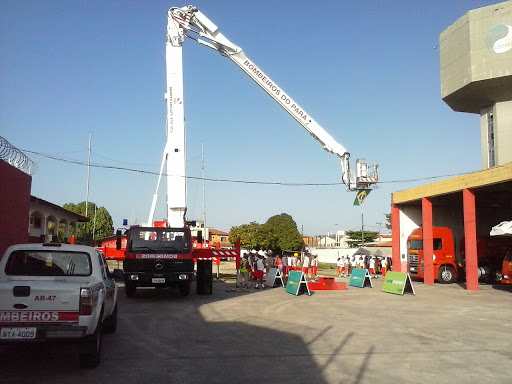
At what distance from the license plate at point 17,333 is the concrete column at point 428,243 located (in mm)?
21561

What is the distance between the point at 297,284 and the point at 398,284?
4056 mm

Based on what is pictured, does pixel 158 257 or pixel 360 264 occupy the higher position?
pixel 158 257

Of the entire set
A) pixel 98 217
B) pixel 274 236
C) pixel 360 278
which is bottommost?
pixel 360 278

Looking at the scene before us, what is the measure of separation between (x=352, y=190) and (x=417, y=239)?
512 cm

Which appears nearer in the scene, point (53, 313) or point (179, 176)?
point (53, 313)

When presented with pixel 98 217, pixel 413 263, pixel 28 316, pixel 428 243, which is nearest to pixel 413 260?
pixel 413 263

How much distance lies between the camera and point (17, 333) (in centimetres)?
619

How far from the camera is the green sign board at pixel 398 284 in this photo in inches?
732

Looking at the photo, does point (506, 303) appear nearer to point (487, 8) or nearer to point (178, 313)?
point (178, 313)

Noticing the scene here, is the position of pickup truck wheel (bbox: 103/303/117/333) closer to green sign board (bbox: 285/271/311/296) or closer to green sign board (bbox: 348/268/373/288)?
green sign board (bbox: 285/271/311/296)

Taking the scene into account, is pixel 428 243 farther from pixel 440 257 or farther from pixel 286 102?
pixel 286 102

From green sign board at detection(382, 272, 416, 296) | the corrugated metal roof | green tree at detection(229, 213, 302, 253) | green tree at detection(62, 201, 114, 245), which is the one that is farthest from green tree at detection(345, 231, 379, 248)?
green sign board at detection(382, 272, 416, 296)

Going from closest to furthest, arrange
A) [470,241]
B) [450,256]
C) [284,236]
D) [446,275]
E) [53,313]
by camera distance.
Answer: 1. [53,313]
2. [470,241]
3. [446,275]
4. [450,256]
5. [284,236]

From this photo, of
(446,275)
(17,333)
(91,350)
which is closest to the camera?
(17,333)
